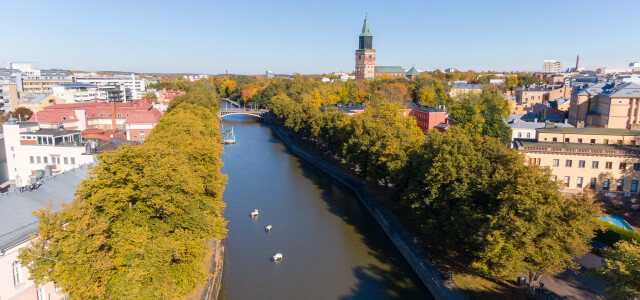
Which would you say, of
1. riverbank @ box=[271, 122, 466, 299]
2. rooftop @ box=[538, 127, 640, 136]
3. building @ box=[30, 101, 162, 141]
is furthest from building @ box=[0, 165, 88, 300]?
rooftop @ box=[538, 127, 640, 136]

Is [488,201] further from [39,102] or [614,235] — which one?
[39,102]

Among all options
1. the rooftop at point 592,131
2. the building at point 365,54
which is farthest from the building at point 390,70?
the rooftop at point 592,131

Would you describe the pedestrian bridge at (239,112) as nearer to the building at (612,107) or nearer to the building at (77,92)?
the building at (77,92)

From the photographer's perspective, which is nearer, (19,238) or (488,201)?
(19,238)

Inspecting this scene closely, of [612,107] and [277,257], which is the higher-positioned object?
[612,107]

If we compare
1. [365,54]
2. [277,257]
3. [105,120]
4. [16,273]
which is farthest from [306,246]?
[365,54]

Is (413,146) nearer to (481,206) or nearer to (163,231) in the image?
(481,206)

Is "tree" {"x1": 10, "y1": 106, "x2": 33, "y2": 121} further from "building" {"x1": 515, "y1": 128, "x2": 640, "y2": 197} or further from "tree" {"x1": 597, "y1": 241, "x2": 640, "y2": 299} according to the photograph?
"tree" {"x1": 597, "y1": 241, "x2": 640, "y2": 299}
